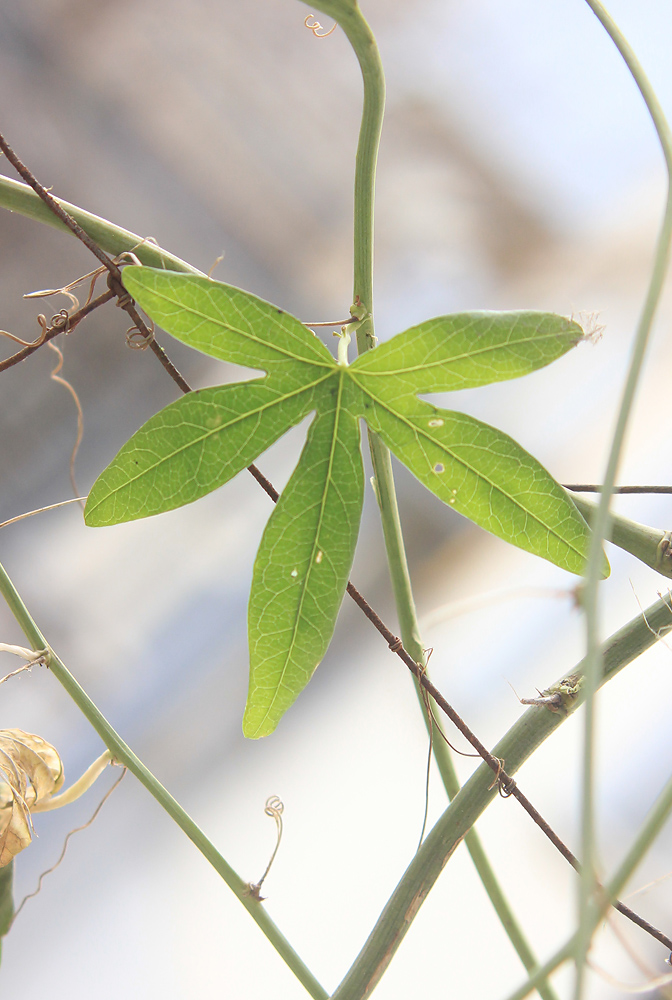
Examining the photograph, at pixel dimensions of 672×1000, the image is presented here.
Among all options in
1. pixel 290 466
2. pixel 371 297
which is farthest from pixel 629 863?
pixel 290 466

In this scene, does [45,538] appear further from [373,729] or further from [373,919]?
[373,919]

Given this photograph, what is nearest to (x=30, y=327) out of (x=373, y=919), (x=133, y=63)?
(x=133, y=63)

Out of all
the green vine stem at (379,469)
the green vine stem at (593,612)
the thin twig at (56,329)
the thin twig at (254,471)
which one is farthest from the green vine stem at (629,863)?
the thin twig at (56,329)

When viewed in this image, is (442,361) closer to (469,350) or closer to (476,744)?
(469,350)

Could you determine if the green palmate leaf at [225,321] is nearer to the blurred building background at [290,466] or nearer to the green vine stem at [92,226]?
the green vine stem at [92,226]

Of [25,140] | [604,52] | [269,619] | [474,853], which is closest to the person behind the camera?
[269,619]

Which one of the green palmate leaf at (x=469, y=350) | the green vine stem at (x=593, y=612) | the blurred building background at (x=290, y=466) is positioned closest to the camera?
the green vine stem at (x=593, y=612)
